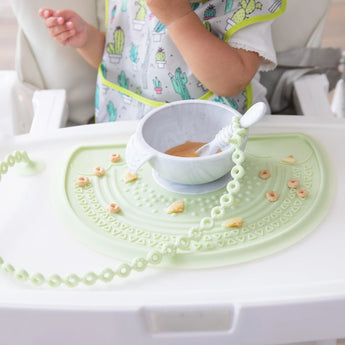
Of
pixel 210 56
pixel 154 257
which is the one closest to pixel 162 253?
pixel 154 257

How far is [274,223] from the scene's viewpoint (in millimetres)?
609

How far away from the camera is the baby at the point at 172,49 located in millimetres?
783

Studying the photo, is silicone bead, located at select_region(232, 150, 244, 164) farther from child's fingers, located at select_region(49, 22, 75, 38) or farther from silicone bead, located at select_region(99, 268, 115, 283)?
child's fingers, located at select_region(49, 22, 75, 38)

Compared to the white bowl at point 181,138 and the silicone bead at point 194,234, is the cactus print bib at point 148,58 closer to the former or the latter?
the white bowl at point 181,138

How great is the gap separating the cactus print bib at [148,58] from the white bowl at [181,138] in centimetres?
16

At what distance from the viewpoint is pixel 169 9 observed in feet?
2.52

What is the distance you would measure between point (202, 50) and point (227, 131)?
188 mm

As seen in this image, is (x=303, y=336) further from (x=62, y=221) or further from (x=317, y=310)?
(x=62, y=221)

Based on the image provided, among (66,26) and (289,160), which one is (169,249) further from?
(66,26)

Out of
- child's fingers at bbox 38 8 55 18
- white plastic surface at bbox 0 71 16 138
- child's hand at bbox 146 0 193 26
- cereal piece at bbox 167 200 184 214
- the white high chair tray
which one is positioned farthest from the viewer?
white plastic surface at bbox 0 71 16 138

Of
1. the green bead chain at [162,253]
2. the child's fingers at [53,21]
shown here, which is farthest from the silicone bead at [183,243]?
the child's fingers at [53,21]

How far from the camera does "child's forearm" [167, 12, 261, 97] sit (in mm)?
778

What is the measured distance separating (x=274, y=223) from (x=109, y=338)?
23cm

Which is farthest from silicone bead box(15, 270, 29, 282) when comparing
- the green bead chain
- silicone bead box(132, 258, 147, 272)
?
silicone bead box(132, 258, 147, 272)
